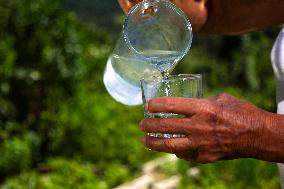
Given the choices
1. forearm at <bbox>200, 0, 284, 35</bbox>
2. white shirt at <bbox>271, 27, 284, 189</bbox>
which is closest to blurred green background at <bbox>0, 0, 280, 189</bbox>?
forearm at <bbox>200, 0, 284, 35</bbox>

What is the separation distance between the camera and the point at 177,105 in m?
1.84

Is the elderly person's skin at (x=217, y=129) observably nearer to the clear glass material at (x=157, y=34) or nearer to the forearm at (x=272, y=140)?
the forearm at (x=272, y=140)

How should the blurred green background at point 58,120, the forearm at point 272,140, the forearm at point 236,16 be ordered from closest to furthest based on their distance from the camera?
the forearm at point 272,140 < the forearm at point 236,16 < the blurred green background at point 58,120

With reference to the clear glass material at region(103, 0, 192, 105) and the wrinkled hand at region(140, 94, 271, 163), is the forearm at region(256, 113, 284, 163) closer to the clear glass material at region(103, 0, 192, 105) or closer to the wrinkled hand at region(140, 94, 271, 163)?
the wrinkled hand at region(140, 94, 271, 163)

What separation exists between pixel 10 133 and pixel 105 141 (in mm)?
691

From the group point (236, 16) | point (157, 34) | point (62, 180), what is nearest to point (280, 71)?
point (236, 16)

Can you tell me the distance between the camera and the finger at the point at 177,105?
1.84m

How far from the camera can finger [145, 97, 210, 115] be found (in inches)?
72.4

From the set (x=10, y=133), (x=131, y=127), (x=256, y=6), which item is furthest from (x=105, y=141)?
(x=256, y=6)

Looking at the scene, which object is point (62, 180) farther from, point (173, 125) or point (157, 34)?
point (173, 125)

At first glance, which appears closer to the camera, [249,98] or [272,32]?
[249,98]

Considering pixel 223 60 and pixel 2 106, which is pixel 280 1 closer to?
pixel 2 106

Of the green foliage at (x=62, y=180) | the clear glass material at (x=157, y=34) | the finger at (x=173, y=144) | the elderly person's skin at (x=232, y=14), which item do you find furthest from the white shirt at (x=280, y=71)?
the green foliage at (x=62, y=180)

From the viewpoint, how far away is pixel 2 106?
17.1 ft
